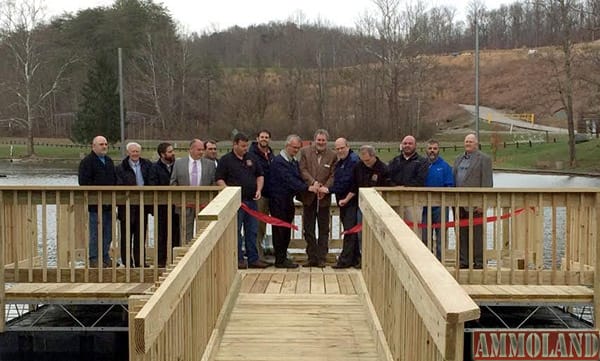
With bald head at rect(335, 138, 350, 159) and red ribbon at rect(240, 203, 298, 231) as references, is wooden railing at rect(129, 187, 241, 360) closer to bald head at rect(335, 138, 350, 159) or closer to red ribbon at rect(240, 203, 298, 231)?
red ribbon at rect(240, 203, 298, 231)

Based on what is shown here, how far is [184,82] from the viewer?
61406 mm

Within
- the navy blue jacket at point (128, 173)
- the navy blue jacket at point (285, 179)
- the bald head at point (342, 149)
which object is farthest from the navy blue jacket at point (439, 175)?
the navy blue jacket at point (128, 173)

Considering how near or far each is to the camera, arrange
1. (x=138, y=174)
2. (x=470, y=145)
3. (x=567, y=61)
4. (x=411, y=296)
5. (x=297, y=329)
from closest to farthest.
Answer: (x=411, y=296) → (x=297, y=329) → (x=470, y=145) → (x=138, y=174) → (x=567, y=61)

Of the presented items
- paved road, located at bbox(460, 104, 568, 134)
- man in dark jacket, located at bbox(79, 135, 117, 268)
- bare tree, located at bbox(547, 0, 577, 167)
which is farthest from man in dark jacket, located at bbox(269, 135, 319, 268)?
paved road, located at bbox(460, 104, 568, 134)

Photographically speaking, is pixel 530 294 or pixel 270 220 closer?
pixel 530 294

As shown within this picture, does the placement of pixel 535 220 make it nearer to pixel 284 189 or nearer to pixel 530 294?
pixel 530 294

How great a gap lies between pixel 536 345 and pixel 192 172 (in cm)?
424

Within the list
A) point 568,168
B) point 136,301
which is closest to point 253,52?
point 568,168

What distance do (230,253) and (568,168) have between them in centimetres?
3367

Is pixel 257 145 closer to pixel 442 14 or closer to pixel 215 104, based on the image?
pixel 215 104

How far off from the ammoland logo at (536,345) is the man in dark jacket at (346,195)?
228cm

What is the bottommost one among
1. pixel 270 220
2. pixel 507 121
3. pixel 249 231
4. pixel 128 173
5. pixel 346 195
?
pixel 249 231

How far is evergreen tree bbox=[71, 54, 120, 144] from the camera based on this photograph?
51094mm

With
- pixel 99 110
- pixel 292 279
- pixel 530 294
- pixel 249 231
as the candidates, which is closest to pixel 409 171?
pixel 292 279
